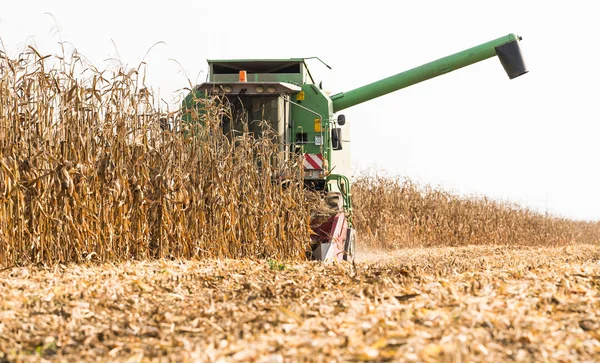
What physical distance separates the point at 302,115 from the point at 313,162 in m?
0.85

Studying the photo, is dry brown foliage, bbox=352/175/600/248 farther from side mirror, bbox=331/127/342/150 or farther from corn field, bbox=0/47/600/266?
corn field, bbox=0/47/600/266

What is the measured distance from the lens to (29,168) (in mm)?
6273

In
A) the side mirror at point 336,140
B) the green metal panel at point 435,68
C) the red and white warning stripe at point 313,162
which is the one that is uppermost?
the green metal panel at point 435,68

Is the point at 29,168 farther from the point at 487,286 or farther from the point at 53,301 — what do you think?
the point at 487,286

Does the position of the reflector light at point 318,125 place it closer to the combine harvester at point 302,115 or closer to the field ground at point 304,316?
the combine harvester at point 302,115

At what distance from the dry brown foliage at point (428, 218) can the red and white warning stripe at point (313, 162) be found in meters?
7.79

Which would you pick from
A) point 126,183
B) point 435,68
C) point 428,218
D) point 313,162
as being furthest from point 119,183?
point 428,218

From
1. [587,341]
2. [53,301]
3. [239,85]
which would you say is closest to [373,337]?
[587,341]

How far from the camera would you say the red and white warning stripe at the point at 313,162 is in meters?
9.40

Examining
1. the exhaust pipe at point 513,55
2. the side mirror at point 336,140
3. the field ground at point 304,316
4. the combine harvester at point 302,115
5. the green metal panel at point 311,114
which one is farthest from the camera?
the exhaust pipe at point 513,55

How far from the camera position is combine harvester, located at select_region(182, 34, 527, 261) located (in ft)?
30.2

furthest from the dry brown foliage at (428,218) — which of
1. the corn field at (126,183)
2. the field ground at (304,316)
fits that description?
the field ground at (304,316)

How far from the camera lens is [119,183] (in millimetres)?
6750

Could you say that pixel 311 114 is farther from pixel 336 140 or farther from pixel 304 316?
pixel 304 316
